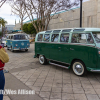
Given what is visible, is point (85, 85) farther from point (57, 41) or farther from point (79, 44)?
point (57, 41)

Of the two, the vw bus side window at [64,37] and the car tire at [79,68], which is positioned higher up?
the vw bus side window at [64,37]

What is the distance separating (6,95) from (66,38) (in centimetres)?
368

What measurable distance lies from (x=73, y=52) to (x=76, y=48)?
271 millimetres

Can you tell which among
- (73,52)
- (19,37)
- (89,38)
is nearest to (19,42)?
(19,37)

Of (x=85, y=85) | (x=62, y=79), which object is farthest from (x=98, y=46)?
(x=62, y=79)

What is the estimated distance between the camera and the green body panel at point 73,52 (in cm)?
495

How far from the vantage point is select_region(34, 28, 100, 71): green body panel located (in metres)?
4.95

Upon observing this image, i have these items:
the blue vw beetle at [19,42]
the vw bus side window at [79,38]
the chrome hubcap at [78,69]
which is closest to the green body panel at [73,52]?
the vw bus side window at [79,38]

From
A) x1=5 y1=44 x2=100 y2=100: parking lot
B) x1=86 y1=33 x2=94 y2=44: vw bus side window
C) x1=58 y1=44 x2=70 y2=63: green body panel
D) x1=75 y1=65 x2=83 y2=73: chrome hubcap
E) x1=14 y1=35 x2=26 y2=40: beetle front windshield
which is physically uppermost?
x1=14 y1=35 x2=26 y2=40: beetle front windshield

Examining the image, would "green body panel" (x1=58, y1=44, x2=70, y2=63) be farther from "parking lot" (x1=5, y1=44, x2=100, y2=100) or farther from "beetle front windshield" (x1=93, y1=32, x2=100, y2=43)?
"beetle front windshield" (x1=93, y1=32, x2=100, y2=43)

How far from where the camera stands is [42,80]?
17.6ft

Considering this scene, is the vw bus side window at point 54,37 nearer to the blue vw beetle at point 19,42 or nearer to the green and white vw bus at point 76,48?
the green and white vw bus at point 76,48

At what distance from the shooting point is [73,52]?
572cm

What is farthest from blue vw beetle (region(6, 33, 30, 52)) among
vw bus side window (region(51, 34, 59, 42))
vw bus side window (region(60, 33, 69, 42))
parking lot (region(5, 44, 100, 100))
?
vw bus side window (region(60, 33, 69, 42))
